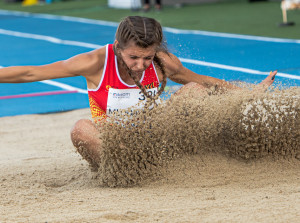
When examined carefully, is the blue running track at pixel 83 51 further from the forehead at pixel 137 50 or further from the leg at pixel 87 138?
the leg at pixel 87 138

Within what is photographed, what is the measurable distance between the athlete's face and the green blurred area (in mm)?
7169

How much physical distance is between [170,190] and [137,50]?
92cm

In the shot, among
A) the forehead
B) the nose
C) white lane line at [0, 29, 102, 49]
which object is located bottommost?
white lane line at [0, 29, 102, 49]

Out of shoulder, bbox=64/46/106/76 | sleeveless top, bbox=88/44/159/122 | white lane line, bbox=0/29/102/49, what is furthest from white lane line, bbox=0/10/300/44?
shoulder, bbox=64/46/106/76

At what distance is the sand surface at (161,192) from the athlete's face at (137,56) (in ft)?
2.54

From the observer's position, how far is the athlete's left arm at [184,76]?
11.7 feet

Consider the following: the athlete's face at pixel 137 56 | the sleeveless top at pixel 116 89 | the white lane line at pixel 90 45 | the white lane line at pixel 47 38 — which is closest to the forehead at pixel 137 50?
the athlete's face at pixel 137 56

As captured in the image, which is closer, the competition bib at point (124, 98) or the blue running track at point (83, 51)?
the competition bib at point (124, 98)

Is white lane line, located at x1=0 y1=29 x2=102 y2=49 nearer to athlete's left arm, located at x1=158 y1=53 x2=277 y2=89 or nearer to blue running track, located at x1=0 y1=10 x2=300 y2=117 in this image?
blue running track, located at x1=0 y1=10 x2=300 y2=117

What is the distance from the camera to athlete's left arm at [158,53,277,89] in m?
3.57

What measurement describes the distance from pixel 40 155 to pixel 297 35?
6.91 m

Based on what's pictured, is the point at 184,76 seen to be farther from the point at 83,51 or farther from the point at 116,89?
the point at 83,51

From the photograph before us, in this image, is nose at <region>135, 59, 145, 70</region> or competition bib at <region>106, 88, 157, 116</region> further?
competition bib at <region>106, 88, 157, 116</region>

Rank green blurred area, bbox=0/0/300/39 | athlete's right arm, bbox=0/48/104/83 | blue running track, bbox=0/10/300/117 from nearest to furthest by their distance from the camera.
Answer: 1. athlete's right arm, bbox=0/48/104/83
2. blue running track, bbox=0/10/300/117
3. green blurred area, bbox=0/0/300/39
